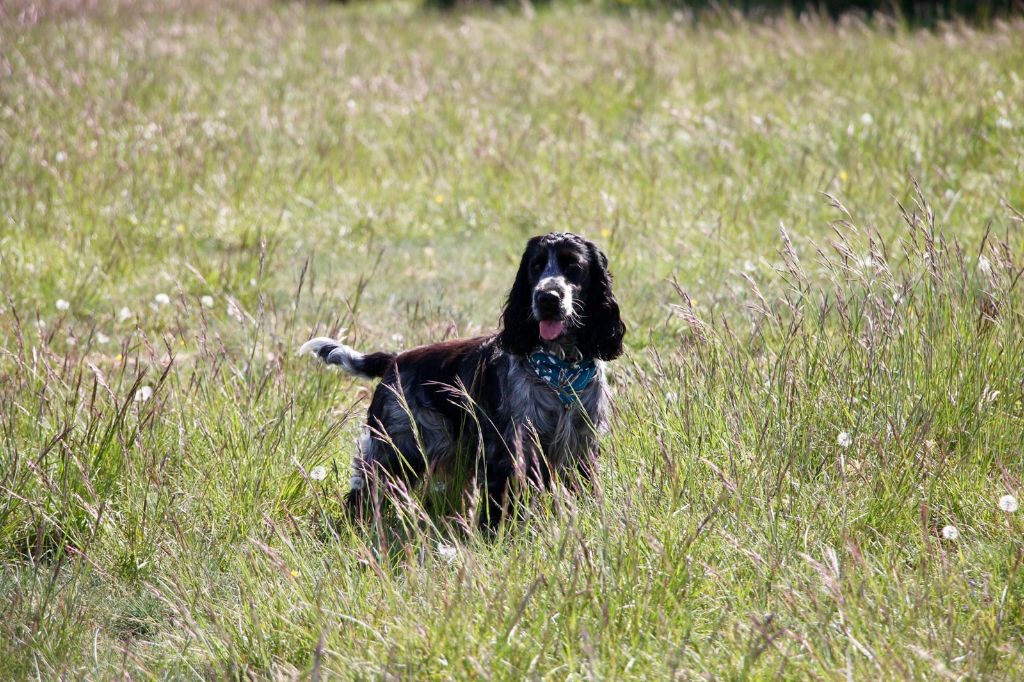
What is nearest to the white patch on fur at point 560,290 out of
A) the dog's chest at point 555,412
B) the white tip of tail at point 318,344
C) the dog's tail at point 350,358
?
the dog's chest at point 555,412

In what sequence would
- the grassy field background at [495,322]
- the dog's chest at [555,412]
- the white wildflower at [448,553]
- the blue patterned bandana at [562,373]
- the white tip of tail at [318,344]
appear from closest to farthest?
the grassy field background at [495,322]
the white wildflower at [448,553]
the blue patterned bandana at [562,373]
the dog's chest at [555,412]
the white tip of tail at [318,344]

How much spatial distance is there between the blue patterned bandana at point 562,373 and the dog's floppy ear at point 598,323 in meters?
0.20

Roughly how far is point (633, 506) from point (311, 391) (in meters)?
1.72

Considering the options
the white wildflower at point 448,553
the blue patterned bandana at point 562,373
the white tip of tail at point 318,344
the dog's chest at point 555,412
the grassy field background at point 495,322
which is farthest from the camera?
the white tip of tail at point 318,344

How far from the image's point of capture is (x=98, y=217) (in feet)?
24.7

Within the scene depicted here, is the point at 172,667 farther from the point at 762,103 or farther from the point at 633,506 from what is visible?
the point at 762,103

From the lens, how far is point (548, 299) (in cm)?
438

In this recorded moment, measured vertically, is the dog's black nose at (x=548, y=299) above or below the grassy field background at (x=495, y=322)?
above

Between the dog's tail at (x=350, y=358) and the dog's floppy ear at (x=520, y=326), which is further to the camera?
the dog's tail at (x=350, y=358)

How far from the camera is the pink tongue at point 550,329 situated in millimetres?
4395

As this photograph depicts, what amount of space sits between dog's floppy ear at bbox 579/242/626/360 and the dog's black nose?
0.28m

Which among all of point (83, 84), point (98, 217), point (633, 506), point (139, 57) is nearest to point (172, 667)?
point (633, 506)

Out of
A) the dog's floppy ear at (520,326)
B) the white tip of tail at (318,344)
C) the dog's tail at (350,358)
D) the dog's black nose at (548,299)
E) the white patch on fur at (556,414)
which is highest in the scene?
the dog's black nose at (548,299)

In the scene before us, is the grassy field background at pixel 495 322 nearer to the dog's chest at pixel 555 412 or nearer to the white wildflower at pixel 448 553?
the white wildflower at pixel 448 553
